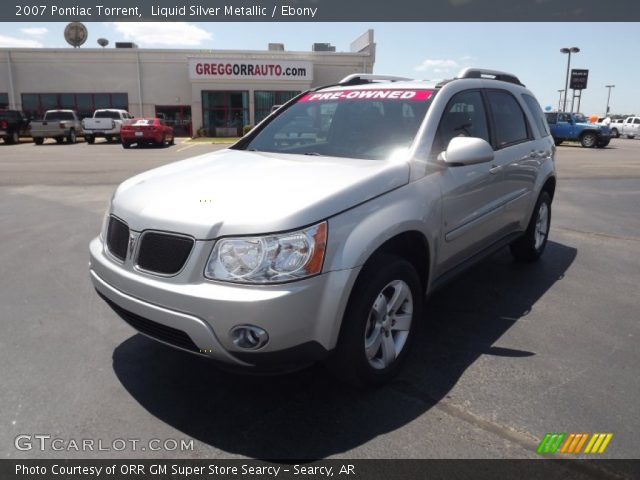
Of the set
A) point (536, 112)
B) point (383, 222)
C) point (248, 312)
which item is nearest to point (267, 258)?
point (248, 312)

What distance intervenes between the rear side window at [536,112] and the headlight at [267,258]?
3.85 meters

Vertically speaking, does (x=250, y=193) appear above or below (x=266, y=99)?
below

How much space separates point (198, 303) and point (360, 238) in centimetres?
90

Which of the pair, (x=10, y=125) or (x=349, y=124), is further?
(x=10, y=125)

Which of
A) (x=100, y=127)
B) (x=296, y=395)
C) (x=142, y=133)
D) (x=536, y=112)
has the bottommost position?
(x=296, y=395)

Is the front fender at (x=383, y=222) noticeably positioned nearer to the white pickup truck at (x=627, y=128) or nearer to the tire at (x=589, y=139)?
the tire at (x=589, y=139)

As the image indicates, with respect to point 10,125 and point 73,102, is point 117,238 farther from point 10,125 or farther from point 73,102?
point 73,102

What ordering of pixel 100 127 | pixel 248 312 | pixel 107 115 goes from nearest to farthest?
pixel 248 312
pixel 100 127
pixel 107 115

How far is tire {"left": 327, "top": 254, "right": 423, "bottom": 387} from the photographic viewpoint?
9.00ft

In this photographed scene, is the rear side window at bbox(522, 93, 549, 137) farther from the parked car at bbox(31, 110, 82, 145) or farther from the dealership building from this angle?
the dealership building

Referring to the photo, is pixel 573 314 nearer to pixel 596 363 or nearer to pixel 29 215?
pixel 596 363

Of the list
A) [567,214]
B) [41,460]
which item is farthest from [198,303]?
[567,214]

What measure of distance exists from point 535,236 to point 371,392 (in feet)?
11.1

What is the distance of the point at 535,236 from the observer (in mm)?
5547
